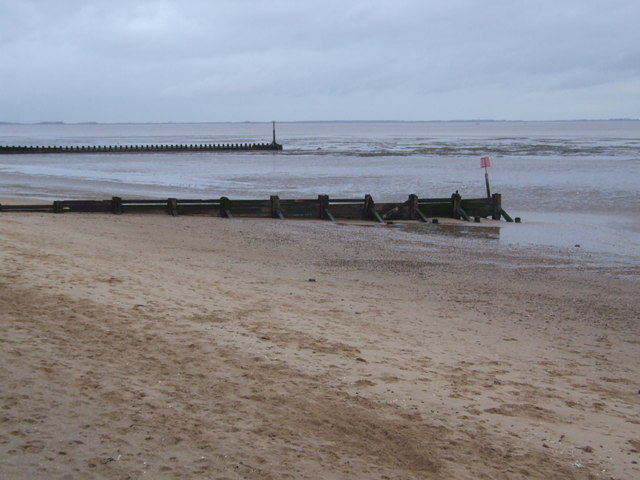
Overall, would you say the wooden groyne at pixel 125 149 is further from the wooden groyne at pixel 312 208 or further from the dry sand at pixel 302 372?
the dry sand at pixel 302 372

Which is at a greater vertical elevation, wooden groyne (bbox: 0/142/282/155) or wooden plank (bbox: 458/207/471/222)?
wooden groyne (bbox: 0/142/282/155)

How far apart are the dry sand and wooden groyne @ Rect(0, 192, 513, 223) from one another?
8488 millimetres

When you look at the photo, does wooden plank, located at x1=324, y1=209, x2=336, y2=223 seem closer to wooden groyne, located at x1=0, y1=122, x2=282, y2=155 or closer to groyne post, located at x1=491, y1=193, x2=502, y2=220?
groyne post, located at x1=491, y1=193, x2=502, y2=220

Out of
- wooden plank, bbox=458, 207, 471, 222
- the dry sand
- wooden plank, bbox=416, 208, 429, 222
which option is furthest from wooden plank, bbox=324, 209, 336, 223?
the dry sand

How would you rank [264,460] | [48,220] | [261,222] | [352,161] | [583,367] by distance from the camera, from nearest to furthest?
[264,460] < [583,367] < [48,220] < [261,222] < [352,161]

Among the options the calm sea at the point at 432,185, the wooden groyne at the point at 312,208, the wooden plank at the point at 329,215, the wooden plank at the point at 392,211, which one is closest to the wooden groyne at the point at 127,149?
the calm sea at the point at 432,185

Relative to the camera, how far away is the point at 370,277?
45.4 ft

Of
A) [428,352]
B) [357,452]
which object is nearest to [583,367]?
[428,352]

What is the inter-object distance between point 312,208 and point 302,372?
17426mm

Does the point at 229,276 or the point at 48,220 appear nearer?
the point at 229,276

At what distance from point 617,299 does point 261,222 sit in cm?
1265

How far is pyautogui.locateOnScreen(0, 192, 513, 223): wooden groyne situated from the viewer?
2238cm

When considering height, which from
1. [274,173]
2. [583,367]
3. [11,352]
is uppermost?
[274,173]

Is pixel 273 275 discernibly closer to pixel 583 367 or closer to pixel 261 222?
pixel 583 367
